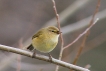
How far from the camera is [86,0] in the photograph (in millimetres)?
6441

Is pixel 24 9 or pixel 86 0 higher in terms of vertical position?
pixel 24 9

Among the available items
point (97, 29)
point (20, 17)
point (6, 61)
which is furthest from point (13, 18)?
point (6, 61)

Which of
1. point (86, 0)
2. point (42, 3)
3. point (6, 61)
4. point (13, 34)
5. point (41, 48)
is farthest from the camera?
point (13, 34)

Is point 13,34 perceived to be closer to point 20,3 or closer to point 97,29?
point 20,3

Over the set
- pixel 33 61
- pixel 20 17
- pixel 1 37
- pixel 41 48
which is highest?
pixel 20 17

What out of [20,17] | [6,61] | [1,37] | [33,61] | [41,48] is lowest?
[41,48]

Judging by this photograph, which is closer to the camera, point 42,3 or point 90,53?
point 42,3

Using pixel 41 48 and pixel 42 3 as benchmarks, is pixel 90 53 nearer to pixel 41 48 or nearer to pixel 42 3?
pixel 42 3

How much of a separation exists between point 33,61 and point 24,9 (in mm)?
1490

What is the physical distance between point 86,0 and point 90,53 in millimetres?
2495

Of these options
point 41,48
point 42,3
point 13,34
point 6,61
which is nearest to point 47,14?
point 42,3

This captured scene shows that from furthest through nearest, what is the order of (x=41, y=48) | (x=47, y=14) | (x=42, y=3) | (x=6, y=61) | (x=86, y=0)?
(x=47, y=14) → (x=42, y=3) → (x=86, y=0) → (x=6, y=61) → (x=41, y=48)

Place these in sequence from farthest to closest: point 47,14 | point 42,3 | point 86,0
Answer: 1. point 47,14
2. point 42,3
3. point 86,0

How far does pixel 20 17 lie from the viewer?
851 centimetres
